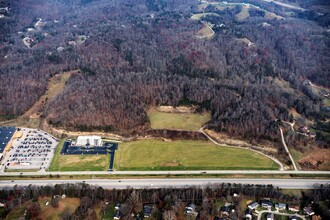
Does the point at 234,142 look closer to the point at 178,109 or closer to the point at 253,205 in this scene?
the point at 178,109

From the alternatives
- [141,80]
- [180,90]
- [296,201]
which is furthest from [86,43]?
[296,201]

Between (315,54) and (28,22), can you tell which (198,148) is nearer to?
(315,54)

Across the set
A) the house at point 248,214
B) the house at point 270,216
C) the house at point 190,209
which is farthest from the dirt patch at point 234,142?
the house at point 190,209

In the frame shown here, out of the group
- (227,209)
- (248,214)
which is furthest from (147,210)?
(248,214)

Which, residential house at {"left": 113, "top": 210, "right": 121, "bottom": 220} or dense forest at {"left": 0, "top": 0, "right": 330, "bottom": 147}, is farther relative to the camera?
dense forest at {"left": 0, "top": 0, "right": 330, "bottom": 147}

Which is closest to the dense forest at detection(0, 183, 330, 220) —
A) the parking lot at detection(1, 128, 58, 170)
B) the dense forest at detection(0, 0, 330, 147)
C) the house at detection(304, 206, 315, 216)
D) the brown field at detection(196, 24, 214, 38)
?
the house at detection(304, 206, 315, 216)

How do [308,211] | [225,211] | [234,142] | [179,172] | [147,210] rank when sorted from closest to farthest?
[147,210], [225,211], [308,211], [179,172], [234,142]

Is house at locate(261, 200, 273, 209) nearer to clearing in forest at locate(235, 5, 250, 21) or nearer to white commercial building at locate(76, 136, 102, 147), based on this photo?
white commercial building at locate(76, 136, 102, 147)
